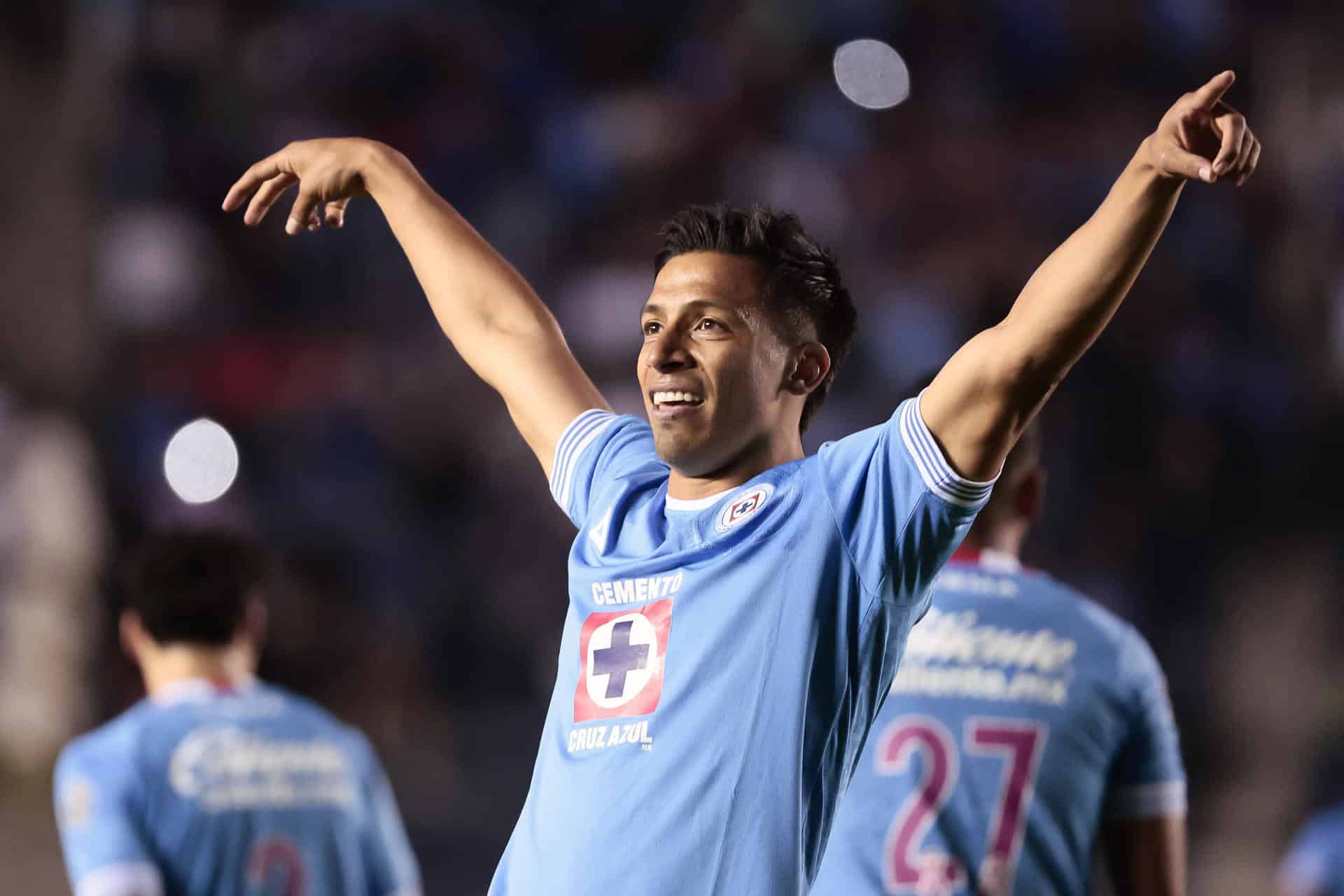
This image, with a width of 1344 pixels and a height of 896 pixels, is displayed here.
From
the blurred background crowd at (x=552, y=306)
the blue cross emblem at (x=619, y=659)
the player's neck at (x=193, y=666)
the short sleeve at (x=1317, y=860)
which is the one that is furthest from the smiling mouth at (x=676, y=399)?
the blurred background crowd at (x=552, y=306)

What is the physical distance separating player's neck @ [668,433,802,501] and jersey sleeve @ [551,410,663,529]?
0.23 meters

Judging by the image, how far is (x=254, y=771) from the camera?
449 cm

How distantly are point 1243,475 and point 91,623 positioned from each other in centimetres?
694

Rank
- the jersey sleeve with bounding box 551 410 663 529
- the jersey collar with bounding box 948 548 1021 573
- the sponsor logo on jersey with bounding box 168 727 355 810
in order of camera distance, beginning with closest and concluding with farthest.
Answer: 1. the jersey sleeve with bounding box 551 410 663 529
2. the jersey collar with bounding box 948 548 1021 573
3. the sponsor logo on jersey with bounding box 168 727 355 810

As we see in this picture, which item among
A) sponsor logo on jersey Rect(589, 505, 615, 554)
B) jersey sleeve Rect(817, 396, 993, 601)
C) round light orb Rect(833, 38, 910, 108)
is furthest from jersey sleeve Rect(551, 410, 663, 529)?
round light orb Rect(833, 38, 910, 108)

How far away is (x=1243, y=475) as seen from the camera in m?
10.1

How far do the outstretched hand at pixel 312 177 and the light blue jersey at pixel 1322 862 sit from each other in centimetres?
355

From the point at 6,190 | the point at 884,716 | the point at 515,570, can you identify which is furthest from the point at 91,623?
the point at 884,716

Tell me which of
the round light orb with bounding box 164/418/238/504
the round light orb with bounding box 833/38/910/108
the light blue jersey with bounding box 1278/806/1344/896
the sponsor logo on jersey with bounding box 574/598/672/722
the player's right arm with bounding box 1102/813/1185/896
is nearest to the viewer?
the sponsor logo on jersey with bounding box 574/598/672/722

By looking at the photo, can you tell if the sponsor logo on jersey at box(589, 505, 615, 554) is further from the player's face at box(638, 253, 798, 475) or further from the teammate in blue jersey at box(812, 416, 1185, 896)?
the teammate in blue jersey at box(812, 416, 1185, 896)

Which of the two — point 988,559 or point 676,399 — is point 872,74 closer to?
point 988,559

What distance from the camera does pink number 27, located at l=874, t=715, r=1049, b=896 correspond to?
357 centimetres

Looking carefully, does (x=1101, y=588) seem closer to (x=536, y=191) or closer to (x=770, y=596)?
(x=536, y=191)

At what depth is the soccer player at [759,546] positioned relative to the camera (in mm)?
2525
